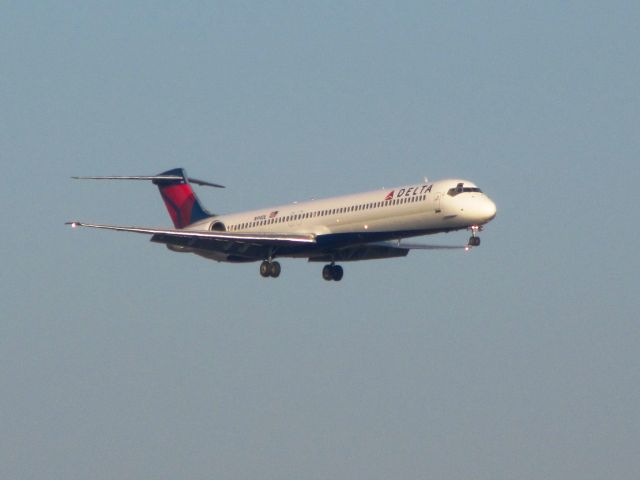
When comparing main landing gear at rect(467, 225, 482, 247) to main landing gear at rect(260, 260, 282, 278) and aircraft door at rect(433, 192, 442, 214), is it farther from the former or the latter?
main landing gear at rect(260, 260, 282, 278)

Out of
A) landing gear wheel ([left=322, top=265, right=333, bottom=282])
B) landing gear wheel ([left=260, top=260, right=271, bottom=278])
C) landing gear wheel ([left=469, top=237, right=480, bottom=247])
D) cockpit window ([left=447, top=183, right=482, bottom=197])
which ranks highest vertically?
cockpit window ([left=447, top=183, right=482, bottom=197])

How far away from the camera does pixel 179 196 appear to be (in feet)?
259

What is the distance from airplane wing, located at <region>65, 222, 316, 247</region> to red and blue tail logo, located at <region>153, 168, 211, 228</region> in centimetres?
684

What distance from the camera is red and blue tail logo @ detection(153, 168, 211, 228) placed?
77.8 m

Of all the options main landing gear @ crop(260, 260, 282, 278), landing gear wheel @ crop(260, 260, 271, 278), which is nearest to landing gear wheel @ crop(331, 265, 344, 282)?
main landing gear @ crop(260, 260, 282, 278)

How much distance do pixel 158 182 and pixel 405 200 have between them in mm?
18757

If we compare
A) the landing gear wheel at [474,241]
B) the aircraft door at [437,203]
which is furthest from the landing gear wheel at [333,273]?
the landing gear wheel at [474,241]

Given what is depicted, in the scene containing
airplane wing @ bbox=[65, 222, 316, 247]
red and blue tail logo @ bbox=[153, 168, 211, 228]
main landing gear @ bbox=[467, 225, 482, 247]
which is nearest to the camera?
main landing gear @ bbox=[467, 225, 482, 247]

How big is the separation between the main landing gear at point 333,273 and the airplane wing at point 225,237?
4338 millimetres

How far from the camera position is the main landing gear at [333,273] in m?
73.2

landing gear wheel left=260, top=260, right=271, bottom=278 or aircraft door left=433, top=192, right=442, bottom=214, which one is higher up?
aircraft door left=433, top=192, right=442, bottom=214

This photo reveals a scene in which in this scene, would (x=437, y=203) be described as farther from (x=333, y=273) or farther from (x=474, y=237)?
(x=333, y=273)

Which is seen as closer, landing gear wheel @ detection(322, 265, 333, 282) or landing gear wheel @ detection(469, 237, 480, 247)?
landing gear wheel @ detection(469, 237, 480, 247)

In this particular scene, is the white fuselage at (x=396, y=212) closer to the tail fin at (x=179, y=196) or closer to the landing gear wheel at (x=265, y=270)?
the landing gear wheel at (x=265, y=270)
